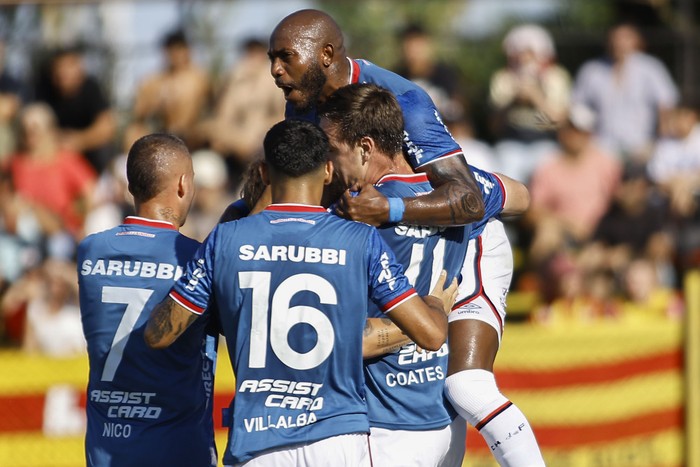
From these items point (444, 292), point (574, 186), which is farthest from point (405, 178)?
point (574, 186)

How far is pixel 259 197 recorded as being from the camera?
5465 millimetres

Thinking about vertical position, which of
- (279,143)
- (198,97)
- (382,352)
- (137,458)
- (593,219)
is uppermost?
(198,97)

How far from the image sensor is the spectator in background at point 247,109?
481 inches

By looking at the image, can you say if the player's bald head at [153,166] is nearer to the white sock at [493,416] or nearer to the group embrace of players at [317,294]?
the group embrace of players at [317,294]

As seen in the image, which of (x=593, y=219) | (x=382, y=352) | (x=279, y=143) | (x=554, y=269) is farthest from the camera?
(x=593, y=219)

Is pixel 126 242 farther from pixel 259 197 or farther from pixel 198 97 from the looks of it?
pixel 198 97

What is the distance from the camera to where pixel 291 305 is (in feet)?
15.4

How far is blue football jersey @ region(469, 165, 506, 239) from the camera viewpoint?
5777 millimetres

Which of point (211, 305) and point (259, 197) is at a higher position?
point (259, 197)

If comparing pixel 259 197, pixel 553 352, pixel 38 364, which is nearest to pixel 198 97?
pixel 38 364

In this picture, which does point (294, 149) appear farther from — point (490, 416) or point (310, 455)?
point (490, 416)

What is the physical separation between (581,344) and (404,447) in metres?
4.87

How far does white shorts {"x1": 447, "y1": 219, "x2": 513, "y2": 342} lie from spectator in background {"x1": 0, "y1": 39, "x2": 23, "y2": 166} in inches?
301

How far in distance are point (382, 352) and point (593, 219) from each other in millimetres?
7076
